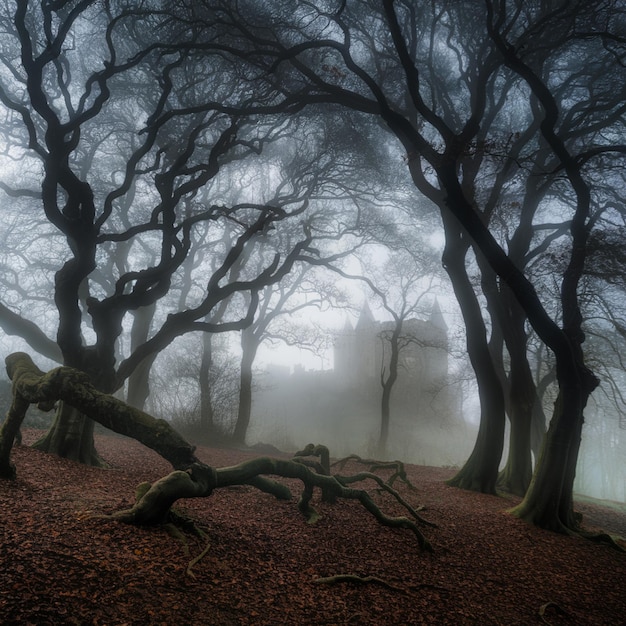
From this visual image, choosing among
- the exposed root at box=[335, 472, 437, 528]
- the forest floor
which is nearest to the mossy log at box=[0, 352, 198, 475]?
the forest floor

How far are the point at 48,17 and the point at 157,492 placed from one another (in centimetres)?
852

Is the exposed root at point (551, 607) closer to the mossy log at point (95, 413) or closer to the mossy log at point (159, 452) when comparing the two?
the mossy log at point (159, 452)

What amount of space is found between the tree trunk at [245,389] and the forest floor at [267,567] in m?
10.9

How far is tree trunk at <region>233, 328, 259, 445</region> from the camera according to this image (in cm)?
1805

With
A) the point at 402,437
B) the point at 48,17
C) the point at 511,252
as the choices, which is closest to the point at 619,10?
the point at 511,252

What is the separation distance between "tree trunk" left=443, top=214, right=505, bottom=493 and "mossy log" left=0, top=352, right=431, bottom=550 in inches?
253

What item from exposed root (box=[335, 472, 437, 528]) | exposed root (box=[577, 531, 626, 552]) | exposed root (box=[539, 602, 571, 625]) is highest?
exposed root (box=[335, 472, 437, 528])

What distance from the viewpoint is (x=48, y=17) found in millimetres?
7574

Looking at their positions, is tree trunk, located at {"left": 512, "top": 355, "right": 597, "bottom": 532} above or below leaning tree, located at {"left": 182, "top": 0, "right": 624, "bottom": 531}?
below

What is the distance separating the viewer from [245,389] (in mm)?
18625

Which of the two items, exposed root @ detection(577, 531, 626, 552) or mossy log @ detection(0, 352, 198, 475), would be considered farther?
exposed root @ detection(577, 531, 626, 552)

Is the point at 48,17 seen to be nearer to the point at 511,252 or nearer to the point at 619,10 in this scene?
the point at 619,10

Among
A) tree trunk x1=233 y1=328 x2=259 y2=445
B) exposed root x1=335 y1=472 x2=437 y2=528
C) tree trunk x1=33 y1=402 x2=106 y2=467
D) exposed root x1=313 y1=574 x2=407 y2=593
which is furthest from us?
tree trunk x1=233 y1=328 x2=259 y2=445

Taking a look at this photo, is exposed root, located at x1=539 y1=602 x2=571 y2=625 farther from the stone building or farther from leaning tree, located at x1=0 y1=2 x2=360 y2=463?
the stone building
